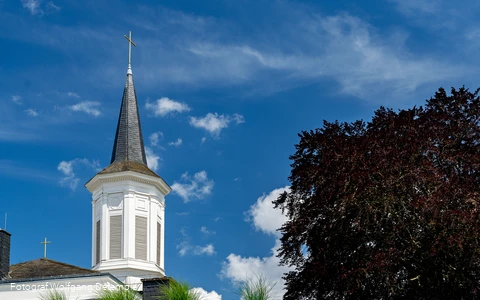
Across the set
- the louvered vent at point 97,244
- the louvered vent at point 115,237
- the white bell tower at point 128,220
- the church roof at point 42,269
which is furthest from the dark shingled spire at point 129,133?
the church roof at point 42,269

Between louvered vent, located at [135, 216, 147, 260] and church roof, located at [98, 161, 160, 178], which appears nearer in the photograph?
louvered vent, located at [135, 216, 147, 260]

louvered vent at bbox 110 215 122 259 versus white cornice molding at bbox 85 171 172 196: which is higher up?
white cornice molding at bbox 85 171 172 196

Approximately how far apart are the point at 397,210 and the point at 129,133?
75.2 feet

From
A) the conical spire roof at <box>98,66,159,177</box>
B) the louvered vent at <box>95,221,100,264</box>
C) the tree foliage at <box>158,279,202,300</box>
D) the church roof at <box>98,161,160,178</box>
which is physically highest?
the conical spire roof at <box>98,66,159,177</box>

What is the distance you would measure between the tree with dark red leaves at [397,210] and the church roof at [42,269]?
10.4 meters

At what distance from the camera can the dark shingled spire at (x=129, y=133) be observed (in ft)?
152

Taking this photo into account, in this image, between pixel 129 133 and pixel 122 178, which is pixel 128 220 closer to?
pixel 122 178

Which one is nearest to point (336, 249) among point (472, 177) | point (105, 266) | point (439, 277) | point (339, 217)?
point (339, 217)

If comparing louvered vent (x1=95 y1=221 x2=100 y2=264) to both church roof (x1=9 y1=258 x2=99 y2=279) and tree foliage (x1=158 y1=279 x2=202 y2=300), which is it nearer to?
church roof (x1=9 y1=258 x2=99 y2=279)

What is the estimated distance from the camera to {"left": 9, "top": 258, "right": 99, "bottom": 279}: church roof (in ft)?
112

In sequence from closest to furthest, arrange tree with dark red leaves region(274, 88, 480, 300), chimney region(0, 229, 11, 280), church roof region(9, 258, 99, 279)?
tree with dark red leaves region(274, 88, 480, 300), chimney region(0, 229, 11, 280), church roof region(9, 258, 99, 279)

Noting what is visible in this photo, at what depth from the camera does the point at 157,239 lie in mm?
44344

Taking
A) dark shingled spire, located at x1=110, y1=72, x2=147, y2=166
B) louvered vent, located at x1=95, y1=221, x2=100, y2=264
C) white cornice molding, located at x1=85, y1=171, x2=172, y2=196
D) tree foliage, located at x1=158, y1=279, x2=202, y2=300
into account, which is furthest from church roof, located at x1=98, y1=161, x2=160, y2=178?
tree foliage, located at x1=158, y1=279, x2=202, y2=300

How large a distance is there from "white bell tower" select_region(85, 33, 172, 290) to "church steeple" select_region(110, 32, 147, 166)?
547 millimetres
